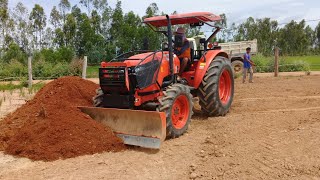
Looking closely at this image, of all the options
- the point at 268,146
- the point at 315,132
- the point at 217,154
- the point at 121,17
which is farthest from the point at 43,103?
the point at 121,17

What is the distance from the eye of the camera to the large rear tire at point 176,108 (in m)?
6.10

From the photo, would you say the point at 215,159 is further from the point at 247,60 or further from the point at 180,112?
the point at 247,60

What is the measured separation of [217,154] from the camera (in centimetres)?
526

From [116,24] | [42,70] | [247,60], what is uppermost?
[116,24]

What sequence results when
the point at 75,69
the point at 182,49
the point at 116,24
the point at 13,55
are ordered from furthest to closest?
the point at 116,24
the point at 13,55
the point at 75,69
the point at 182,49

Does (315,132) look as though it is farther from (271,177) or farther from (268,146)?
(271,177)

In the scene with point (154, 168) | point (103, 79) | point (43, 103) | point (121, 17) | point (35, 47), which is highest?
point (121, 17)

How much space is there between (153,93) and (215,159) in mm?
1975

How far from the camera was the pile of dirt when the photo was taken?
5535 millimetres

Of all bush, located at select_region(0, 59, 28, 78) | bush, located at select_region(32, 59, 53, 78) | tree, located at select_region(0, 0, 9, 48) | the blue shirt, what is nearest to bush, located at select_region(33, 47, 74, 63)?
tree, located at select_region(0, 0, 9, 48)

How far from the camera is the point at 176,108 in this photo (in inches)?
256

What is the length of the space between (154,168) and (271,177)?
58.8 inches

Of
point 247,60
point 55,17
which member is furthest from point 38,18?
point 247,60

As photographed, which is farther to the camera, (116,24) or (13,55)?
(116,24)
